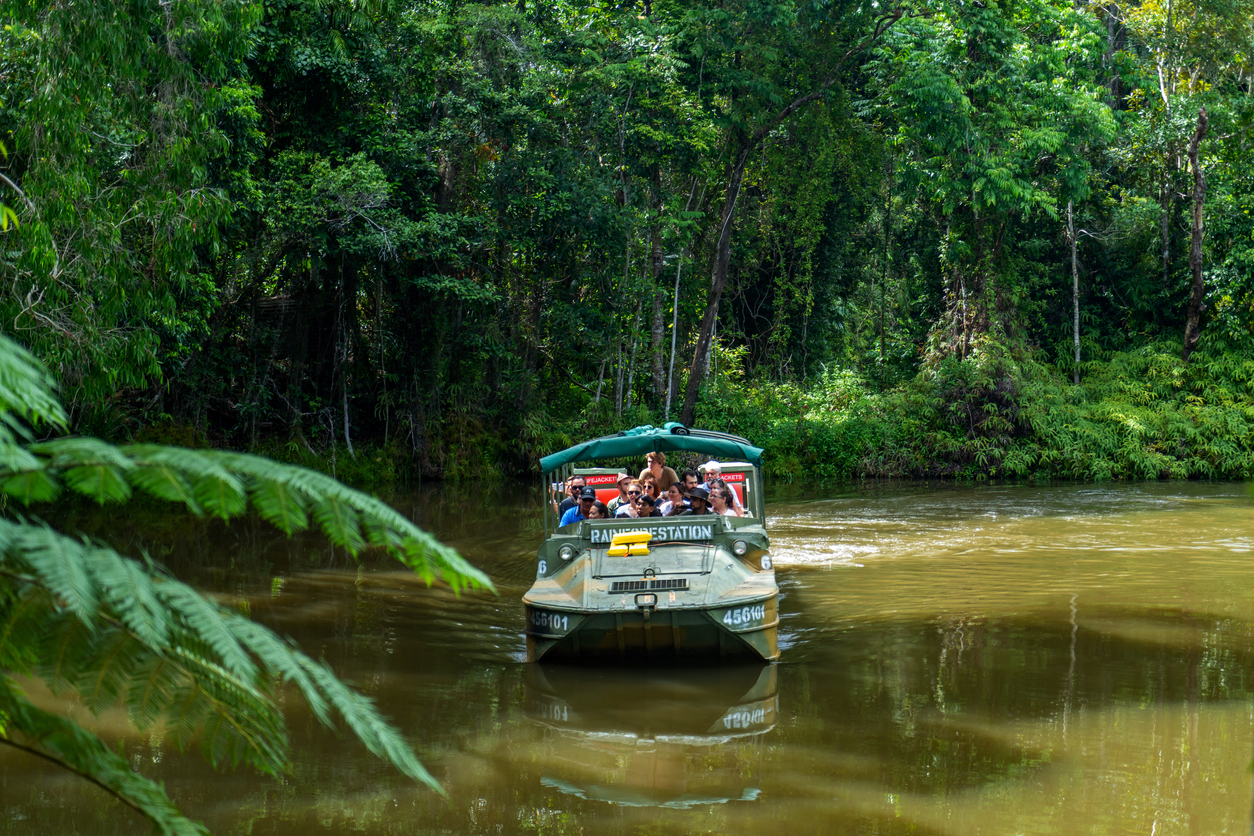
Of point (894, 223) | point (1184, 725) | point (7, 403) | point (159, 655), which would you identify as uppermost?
point (894, 223)

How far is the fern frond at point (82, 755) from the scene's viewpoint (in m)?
2.15

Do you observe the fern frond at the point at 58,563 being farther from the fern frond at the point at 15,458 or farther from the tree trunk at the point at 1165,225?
the tree trunk at the point at 1165,225

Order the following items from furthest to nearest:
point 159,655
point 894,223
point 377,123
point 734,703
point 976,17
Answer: point 894,223, point 976,17, point 377,123, point 734,703, point 159,655

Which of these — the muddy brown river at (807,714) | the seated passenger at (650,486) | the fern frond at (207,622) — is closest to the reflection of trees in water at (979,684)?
the muddy brown river at (807,714)

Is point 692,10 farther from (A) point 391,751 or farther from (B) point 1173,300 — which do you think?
(A) point 391,751

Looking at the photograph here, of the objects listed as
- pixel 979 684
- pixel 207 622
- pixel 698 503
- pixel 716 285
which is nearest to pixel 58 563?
pixel 207 622

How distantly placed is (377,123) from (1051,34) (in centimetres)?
1727

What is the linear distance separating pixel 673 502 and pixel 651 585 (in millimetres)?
2218

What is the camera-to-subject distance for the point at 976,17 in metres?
24.0

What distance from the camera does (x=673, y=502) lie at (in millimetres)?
10891

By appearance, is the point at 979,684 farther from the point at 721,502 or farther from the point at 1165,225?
the point at 1165,225

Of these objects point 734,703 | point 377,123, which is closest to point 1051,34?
point 377,123

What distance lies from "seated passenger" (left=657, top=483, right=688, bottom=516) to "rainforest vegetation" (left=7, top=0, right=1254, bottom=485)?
10.1m

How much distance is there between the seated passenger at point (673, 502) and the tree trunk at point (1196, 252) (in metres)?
21.1
